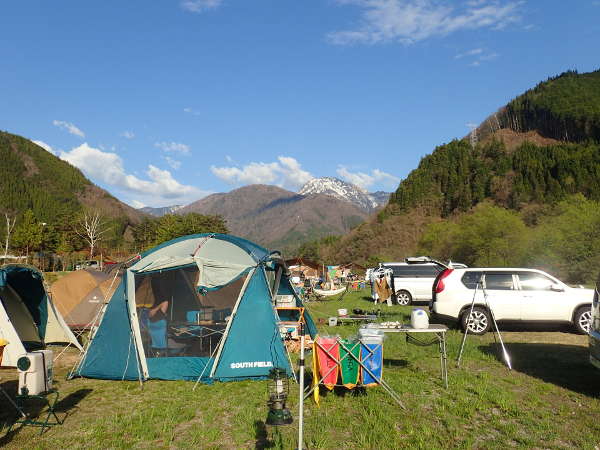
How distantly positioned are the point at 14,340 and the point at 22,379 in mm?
3779

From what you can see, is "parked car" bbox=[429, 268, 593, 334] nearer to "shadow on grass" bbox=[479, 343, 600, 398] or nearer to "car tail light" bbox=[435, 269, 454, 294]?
"car tail light" bbox=[435, 269, 454, 294]

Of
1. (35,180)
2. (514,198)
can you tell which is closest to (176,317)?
(514,198)

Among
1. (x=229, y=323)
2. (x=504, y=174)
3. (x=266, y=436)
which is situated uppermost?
(x=504, y=174)

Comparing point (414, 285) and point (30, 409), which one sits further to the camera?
point (414, 285)

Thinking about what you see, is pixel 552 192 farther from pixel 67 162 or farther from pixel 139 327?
pixel 67 162

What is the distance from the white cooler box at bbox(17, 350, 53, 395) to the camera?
18.1 ft

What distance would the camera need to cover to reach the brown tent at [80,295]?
13.4 m

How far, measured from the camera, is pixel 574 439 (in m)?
5.02

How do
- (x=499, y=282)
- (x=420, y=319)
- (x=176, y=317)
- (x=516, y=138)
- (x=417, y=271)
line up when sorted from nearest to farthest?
(x=420, y=319), (x=176, y=317), (x=499, y=282), (x=417, y=271), (x=516, y=138)

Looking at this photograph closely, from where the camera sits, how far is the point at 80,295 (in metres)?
13.7

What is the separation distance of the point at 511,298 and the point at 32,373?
10449mm

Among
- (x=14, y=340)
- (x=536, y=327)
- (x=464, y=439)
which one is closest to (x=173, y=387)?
(x=14, y=340)

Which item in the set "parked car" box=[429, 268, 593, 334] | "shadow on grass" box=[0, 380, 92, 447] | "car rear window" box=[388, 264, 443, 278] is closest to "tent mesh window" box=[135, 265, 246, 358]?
"shadow on grass" box=[0, 380, 92, 447]

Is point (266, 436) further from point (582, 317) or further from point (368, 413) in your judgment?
point (582, 317)
